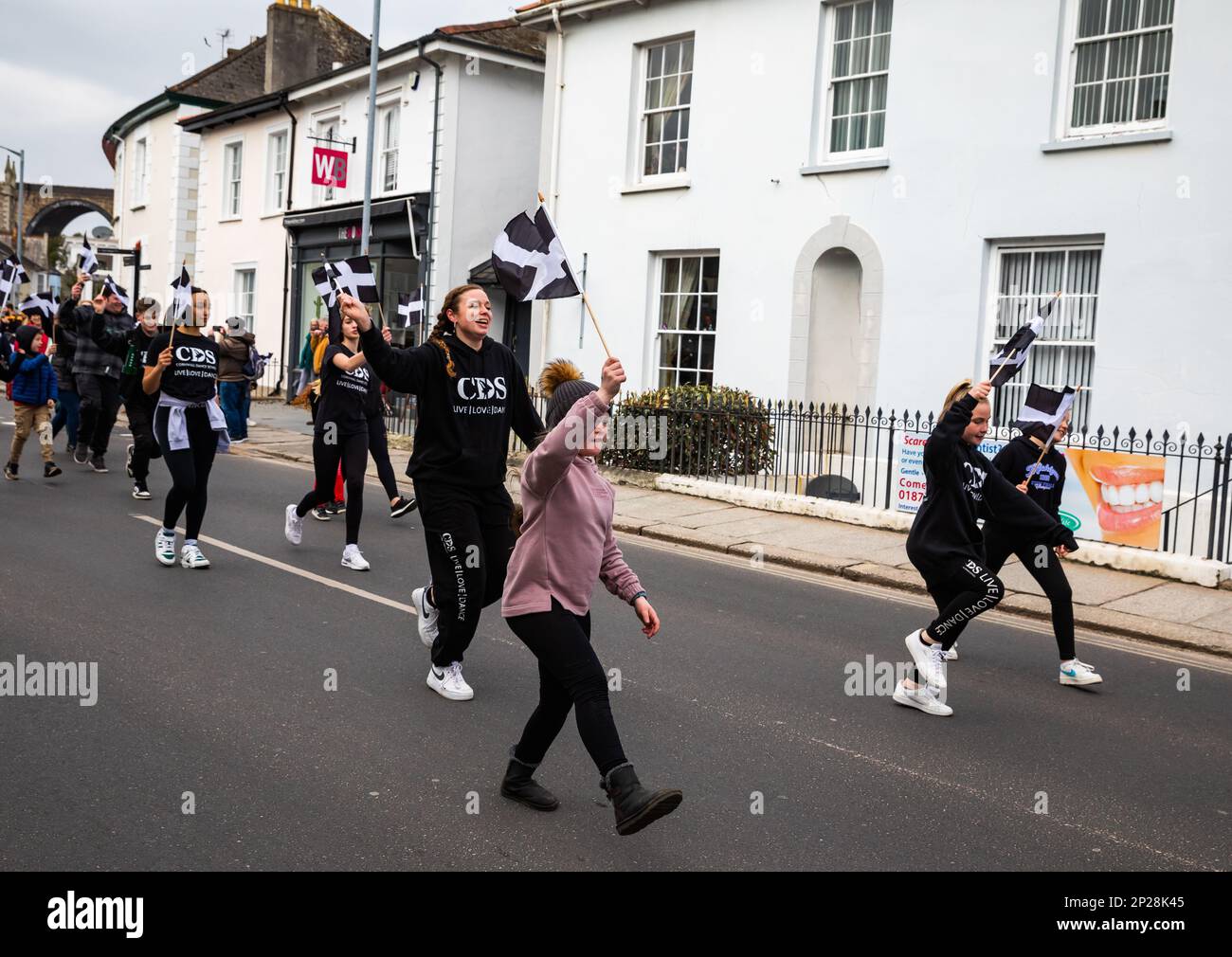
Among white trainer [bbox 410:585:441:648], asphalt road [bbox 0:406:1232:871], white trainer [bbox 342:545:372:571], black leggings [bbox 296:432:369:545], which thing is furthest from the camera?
black leggings [bbox 296:432:369:545]

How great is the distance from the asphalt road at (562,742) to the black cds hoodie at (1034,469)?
3.25 ft

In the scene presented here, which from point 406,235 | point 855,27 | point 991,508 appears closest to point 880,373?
point 855,27

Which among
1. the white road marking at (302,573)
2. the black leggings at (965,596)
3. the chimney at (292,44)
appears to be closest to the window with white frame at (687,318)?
the white road marking at (302,573)

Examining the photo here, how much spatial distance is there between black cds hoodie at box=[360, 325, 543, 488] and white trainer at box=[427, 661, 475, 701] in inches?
37.9

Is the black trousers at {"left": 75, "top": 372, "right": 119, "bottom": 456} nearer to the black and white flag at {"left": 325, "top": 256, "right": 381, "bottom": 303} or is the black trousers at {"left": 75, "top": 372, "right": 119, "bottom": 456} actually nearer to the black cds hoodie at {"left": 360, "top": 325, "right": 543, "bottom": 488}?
the black and white flag at {"left": 325, "top": 256, "right": 381, "bottom": 303}

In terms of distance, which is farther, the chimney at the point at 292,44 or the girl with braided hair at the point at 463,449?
the chimney at the point at 292,44

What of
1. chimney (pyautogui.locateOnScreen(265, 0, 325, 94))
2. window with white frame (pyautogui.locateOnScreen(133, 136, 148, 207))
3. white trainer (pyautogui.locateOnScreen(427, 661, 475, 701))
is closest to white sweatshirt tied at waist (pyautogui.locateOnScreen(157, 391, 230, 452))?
white trainer (pyautogui.locateOnScreen(427, 661, 475, 701))

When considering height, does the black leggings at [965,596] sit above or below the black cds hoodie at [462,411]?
below

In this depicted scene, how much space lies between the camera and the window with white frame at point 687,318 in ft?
55.6

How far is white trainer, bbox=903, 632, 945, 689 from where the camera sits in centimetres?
610

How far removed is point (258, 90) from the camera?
1357 inches

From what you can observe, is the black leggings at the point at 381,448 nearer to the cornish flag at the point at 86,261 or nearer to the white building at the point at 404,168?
the cornish flag at the point at 86,261

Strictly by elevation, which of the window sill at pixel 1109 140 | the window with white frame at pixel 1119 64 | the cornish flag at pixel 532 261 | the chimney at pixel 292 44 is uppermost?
the chimney at pixel 292 44

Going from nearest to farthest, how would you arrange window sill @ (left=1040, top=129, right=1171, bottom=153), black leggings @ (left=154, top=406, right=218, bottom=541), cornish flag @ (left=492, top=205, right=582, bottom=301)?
1. cornish flag @ (left=492, top=205, right=582, bottom=301)
2. black leggings @ (left=154, top=406, right=218, bottom=541)
3. window sill @ (left=1040, top=129, right=1171, bottom=153)
